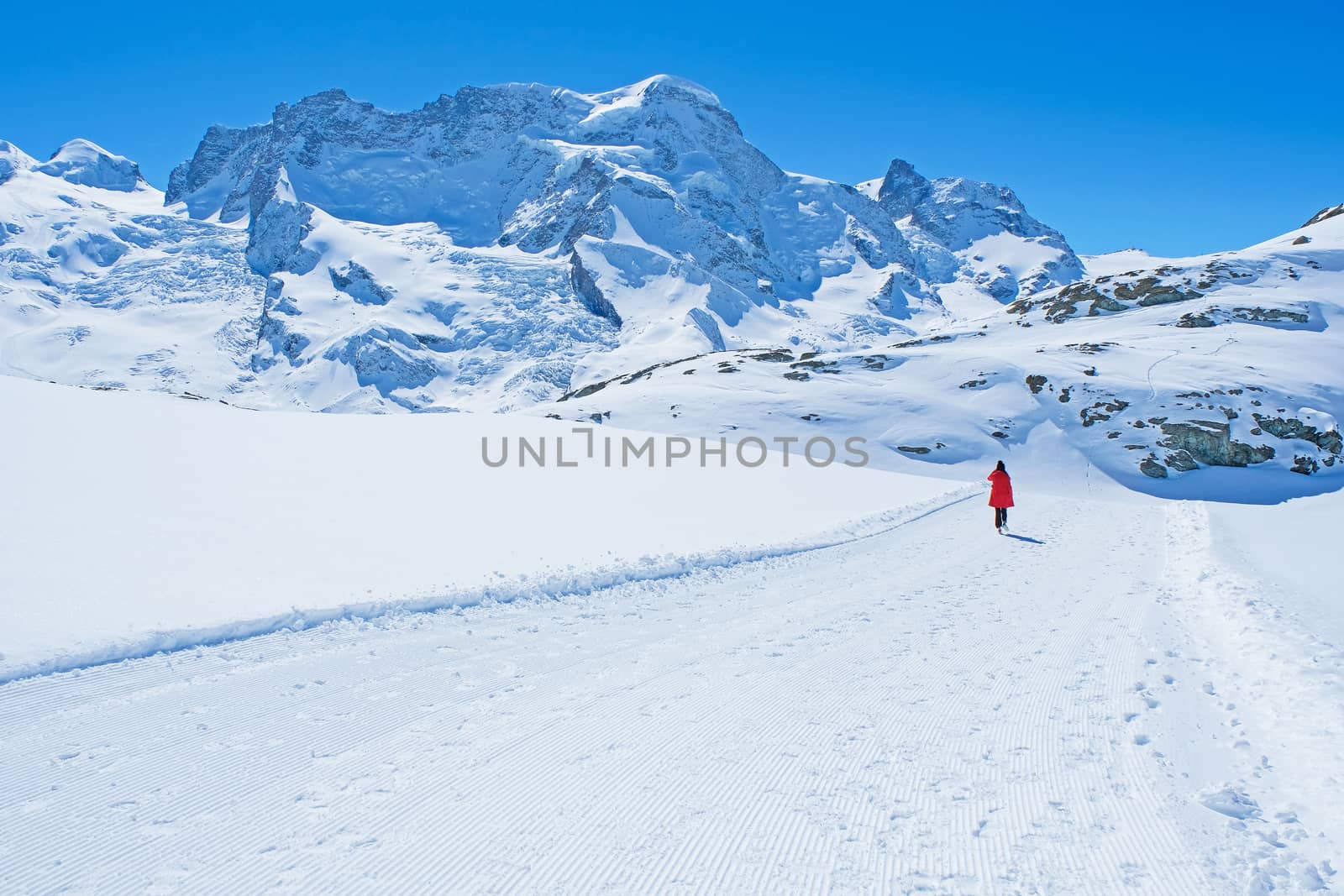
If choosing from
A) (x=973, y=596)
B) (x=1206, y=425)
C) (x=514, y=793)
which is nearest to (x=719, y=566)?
(x=973, y=596)

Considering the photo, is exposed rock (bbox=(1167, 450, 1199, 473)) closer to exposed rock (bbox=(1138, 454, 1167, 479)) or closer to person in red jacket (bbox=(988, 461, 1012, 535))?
exposed rock (bbox=(1138, 454, 1167, 479))

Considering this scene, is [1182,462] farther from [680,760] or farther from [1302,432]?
[680,760]

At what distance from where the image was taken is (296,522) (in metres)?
12.0

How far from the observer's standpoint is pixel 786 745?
5613mm

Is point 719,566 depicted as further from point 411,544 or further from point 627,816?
point 627,816

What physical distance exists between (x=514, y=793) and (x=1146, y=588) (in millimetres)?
10544

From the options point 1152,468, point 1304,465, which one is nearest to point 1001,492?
point 1152,468

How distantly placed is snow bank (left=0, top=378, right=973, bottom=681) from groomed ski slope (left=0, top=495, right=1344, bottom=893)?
0.78 m

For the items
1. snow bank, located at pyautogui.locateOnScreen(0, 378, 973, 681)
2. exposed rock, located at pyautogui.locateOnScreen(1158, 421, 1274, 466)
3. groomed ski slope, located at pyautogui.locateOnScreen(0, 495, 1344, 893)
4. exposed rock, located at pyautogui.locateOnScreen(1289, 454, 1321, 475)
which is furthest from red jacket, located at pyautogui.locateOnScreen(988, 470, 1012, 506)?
exposed rock, located at pyautogui.locateOnScreen(1289, 454, 1321, 475)

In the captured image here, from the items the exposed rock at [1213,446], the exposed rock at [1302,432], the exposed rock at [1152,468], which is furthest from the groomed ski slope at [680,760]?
the exposed rock at [1302,432]

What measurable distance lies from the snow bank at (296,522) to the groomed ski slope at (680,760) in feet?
2.57

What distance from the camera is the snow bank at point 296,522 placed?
7.59 m

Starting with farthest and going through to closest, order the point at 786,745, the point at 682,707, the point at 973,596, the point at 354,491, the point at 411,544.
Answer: the point at 354,491 → the point at 411,544 → the point at 973,596 → the point at 682,707 → the point at 786,745

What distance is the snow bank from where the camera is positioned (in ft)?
24.9
